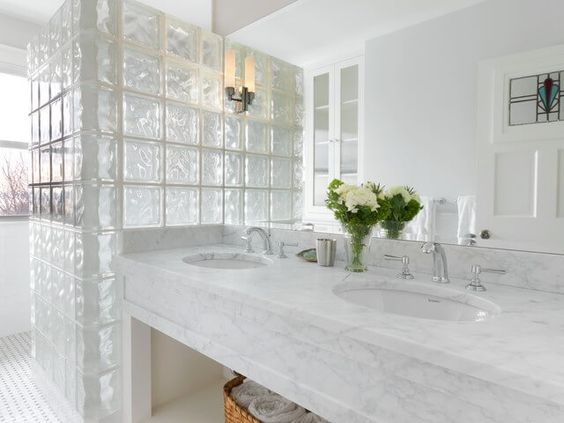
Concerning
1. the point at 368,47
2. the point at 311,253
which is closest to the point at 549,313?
the point at 311,253

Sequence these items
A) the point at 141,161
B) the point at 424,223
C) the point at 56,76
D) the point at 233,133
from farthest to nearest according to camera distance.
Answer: the point at 233,133
the point at 56,76
the point at 141,161
the point at 424,223

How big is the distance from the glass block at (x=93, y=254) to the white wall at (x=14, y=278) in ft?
5.66

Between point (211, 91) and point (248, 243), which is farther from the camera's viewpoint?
point (211, 91)

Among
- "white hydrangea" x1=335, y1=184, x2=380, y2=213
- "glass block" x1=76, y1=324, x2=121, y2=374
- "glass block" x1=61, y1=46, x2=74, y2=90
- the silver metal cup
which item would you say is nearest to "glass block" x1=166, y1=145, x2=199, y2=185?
"glass block" x1=61, y1=46, x2=74, y2=90

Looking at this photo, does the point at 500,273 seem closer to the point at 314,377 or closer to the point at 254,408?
the point at 314,377

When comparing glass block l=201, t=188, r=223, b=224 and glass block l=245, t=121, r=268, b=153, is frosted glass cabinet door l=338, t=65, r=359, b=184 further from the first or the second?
glass block l=201, t=188, r=223, b=224

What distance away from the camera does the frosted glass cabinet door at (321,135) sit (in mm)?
1690

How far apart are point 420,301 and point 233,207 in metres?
1.31

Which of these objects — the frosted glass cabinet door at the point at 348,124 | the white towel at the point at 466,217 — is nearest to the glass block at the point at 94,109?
the frosted glass cabinet door at the point at 348,124

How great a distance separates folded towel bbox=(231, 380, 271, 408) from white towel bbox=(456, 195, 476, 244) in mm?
1080

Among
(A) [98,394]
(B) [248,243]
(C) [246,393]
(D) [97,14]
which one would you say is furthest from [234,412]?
(D) [97,14]

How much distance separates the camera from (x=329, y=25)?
5.39ft

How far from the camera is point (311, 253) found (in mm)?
1603

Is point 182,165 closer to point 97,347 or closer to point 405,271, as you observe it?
point 97,347
